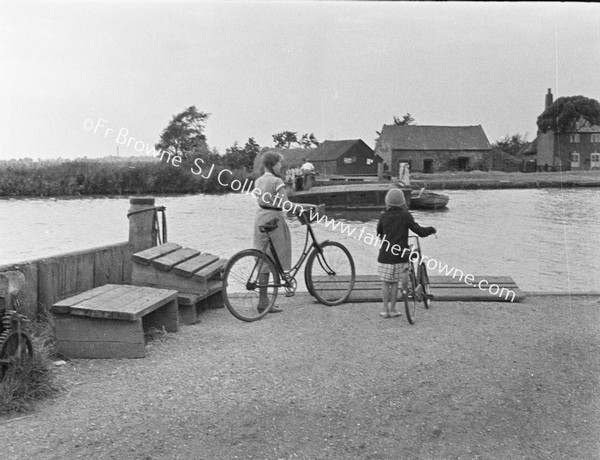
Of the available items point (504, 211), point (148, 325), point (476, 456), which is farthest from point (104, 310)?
point (504, 211)

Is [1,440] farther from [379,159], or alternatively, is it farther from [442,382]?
[379,159]

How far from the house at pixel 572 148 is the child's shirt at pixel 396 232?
102 inches

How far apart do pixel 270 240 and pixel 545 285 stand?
8320 millimetres

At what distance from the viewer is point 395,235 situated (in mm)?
6891

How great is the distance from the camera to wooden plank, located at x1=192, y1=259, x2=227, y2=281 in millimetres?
7055

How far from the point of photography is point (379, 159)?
32.8 metres

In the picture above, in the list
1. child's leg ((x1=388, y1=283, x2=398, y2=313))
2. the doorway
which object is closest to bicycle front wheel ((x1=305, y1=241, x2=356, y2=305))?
child's leg ((x1=388, y1=283, x2=398, y2=313))

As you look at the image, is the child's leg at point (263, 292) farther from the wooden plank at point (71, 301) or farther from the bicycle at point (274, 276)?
the wooden plank at point (71, 301)

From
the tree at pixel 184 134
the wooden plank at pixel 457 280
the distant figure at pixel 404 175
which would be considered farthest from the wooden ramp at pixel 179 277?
the distant figure at pixel 404 175

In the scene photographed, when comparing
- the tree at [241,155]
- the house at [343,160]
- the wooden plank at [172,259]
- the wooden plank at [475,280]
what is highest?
the house at [343,160]

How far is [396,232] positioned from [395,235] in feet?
0.12

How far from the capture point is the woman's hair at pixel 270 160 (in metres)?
7.16

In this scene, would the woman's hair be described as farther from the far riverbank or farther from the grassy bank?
the far riverbank

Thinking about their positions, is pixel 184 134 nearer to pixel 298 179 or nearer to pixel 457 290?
pixel 457 290
